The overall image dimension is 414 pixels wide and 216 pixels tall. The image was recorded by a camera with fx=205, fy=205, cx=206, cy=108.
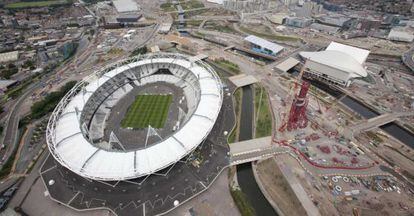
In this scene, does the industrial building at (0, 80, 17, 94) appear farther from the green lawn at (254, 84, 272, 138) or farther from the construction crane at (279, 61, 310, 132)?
the construction crane at (279, 61, 310, 132)

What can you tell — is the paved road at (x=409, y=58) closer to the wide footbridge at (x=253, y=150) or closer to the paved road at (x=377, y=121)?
the paved road at (x=377, y=121)

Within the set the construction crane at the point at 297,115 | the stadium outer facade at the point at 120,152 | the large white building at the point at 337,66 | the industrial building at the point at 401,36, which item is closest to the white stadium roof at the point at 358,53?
the large white building at the point at 337,66

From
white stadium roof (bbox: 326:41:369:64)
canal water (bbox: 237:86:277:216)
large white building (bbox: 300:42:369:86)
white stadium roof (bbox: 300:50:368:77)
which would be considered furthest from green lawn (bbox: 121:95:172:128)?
white stadium roof (bbox: 326:41:369:64)

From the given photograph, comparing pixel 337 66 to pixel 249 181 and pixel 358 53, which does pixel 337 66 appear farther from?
pixel 249 181

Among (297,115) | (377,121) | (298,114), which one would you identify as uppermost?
(298,114)

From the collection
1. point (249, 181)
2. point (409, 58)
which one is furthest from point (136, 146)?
point (409, 58)

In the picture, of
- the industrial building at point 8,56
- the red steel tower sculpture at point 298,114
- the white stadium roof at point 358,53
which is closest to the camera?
the red steel tower sculpture at point 298,114
